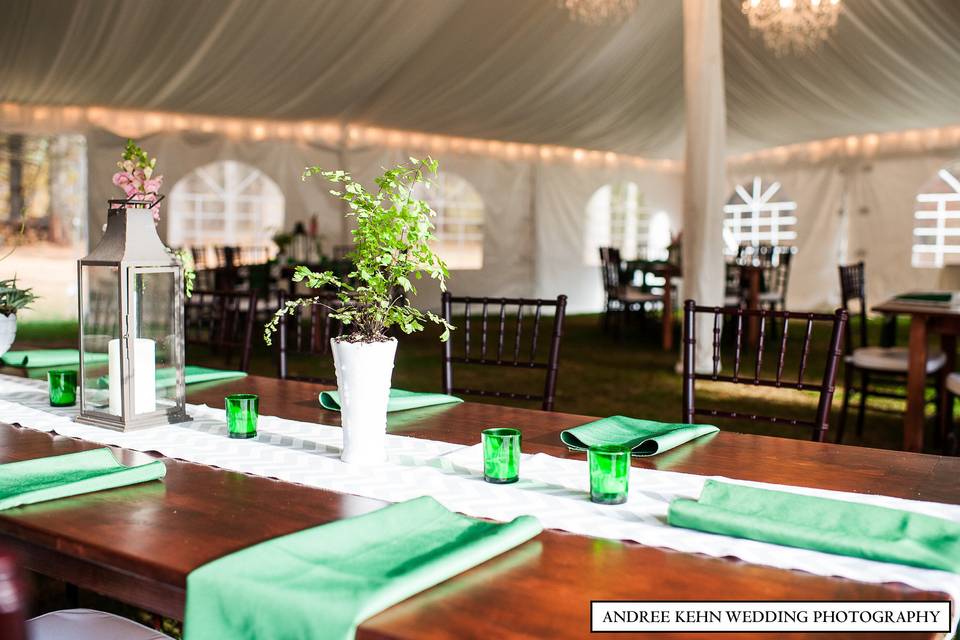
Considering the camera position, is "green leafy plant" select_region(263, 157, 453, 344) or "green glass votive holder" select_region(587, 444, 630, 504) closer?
"green glass votive holder" select_region(587, 444, 630, 504)

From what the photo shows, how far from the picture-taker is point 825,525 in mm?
1128

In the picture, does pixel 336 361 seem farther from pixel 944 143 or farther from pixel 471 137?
pixel 944 143

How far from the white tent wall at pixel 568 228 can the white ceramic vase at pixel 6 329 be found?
1053 centimetres

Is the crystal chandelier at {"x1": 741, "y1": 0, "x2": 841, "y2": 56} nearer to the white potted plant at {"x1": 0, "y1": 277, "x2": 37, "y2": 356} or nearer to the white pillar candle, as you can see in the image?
the white potted plant at {"x1": 0, "y1": 277, "x2": 37, "y2": 356}

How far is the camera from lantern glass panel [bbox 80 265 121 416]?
1.65 metres

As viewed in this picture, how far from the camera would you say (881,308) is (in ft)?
13.0

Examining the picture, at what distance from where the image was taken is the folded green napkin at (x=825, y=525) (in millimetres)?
1029

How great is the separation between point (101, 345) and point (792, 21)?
794cm

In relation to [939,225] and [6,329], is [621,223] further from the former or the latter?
[6,329]

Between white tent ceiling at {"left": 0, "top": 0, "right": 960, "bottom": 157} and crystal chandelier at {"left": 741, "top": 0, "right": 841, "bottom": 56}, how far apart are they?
20 centimetres

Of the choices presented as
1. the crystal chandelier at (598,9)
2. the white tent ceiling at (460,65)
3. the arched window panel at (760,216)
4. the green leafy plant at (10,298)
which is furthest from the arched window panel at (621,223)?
the green leafy plant at (10,298)

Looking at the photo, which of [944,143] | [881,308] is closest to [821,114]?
[944,143]

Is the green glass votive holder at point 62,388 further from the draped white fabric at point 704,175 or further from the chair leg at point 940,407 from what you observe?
the draped white fabric at point 704,175

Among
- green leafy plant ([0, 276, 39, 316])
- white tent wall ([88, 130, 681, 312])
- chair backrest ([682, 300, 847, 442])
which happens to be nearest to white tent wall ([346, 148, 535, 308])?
white tent wall ([88, 130, 681, 312])
